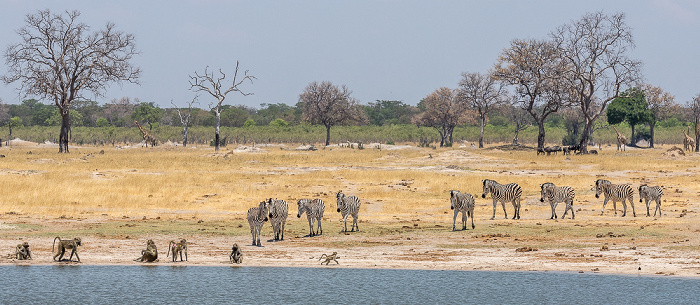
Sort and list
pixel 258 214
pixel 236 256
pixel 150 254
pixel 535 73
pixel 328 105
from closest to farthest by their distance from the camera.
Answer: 1. pixel 236 256
2. pixel 150 254
3. pixel 258 214
4. pixel 535 73
5. pixel 328 105

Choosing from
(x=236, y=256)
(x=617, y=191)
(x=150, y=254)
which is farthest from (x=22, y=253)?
(x=617, y=191)

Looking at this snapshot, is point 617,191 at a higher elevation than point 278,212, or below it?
higher

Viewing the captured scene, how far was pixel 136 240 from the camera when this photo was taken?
84.0 ft

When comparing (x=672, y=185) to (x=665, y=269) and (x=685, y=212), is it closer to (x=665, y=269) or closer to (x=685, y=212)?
(x=685, y=212)

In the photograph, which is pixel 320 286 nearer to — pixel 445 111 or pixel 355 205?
pixel 355 205

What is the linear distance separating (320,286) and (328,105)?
330 ft

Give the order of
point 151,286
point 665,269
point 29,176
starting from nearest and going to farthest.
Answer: point 151,286 → point 665,269 → point 29,176

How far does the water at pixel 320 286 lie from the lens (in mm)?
17312

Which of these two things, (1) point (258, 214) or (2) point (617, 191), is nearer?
(1) point (258, 214)

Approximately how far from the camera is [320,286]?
18.7 m

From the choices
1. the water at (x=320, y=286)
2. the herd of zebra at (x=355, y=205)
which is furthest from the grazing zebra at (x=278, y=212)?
the water at (x=320, y=286)

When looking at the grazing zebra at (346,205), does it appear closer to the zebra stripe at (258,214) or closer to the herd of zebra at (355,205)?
the herd of zebra at (355,205)

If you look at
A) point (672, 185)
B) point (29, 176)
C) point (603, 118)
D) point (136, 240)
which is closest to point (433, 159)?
point (672, 185)

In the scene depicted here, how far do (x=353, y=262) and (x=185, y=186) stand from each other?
24746mm
